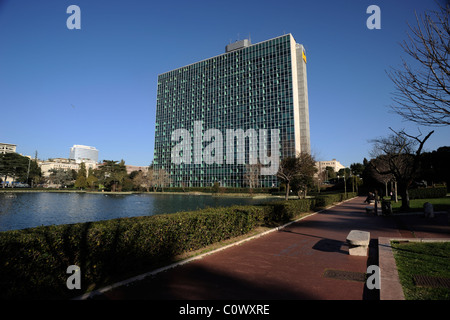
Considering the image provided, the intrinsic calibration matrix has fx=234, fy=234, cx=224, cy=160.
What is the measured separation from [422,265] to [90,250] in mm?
7766

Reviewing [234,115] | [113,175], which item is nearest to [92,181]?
[113,175]

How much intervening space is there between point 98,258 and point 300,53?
292 feet

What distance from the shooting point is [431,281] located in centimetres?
472

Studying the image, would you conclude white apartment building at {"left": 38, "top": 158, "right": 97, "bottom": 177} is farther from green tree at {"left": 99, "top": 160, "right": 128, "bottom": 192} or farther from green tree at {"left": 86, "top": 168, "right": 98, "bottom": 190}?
green tree at {"left": 99, "top": 160, "right": 128, "bottom": 192}

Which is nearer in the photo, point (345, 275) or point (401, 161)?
point (345, 275)

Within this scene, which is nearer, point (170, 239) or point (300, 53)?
point (170, 239)

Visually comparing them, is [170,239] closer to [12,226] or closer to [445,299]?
[445,299]

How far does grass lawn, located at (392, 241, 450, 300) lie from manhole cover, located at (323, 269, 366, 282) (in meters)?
0.76

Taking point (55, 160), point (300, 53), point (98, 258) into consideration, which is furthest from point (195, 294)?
point (55, 160)

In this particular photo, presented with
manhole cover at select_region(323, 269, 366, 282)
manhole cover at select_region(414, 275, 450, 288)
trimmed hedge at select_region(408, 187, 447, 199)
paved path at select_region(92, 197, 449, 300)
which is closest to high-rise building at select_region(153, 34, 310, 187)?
trimmed hedge at select_region(408, 187, 447, 199)

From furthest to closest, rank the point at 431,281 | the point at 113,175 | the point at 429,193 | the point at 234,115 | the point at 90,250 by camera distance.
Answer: the point at 113,175 < the point at 234,115 < the point at 429,193 < the point at 90,250 < the point at 431,281

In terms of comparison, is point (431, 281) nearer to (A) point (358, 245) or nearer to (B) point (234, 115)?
(A) point (358, 245)

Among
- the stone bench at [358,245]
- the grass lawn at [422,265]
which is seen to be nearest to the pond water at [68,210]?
the stone bench at [358,245]
